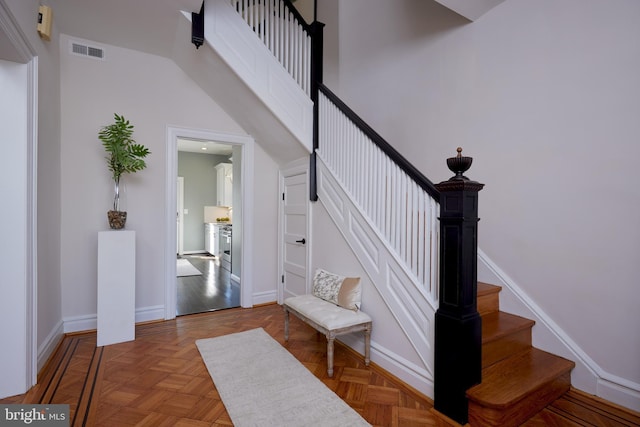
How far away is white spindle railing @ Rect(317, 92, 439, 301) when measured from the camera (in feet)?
6.81

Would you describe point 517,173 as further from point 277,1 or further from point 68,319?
point 68,319

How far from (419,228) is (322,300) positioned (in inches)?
45.6

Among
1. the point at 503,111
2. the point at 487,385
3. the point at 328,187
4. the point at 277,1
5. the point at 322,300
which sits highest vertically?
the point at 277,1

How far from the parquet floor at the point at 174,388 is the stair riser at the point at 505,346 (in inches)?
14.8

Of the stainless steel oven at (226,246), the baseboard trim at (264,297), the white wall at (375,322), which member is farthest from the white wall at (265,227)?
the stainless steel oven at (226,246)

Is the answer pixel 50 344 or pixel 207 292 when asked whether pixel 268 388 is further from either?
pixel 207 292

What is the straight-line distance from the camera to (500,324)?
229 centimetres

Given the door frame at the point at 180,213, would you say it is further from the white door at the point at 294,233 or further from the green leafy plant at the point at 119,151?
the green leafy plant at the point at 119,151

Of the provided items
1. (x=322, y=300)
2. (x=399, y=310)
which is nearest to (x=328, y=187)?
(x=322, y=300)

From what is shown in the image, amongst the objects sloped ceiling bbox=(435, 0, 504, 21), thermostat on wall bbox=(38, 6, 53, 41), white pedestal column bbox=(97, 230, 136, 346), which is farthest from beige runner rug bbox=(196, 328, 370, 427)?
sloped ceiling bbox=(435, 0, 504, 21)

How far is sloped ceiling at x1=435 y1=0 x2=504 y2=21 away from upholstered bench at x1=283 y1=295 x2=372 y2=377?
8.30 feet

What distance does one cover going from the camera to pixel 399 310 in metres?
2.27

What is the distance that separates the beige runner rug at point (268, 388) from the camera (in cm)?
183

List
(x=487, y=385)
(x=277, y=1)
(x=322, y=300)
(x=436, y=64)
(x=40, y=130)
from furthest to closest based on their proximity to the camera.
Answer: (x=277, y=1) → (x=436, y=64) → (x=322, y=300) → (x=40, y=130) → (x=487, y=385)
